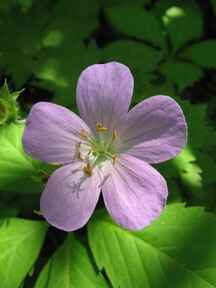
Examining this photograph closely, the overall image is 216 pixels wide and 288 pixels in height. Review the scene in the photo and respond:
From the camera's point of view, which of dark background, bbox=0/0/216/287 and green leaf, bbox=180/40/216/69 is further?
green leaf, bbox=180/40/216/69

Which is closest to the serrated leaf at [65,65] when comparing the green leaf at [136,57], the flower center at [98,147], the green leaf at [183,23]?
the green leaf at [136,57]

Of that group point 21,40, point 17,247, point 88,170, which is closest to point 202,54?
point 21,40

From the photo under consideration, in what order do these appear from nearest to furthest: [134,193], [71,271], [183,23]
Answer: [134,193]
[71,271]
[183,23]

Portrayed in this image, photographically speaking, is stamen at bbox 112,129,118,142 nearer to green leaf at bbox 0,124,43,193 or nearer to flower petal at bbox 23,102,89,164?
flower petal at bbox 23,102,89,164

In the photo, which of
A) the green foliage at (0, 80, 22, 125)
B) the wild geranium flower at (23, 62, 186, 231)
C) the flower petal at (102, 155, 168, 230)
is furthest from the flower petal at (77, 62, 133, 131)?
the green foliage at (0, 80, 22, 125)

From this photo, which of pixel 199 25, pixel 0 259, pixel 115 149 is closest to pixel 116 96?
pixel 115 149

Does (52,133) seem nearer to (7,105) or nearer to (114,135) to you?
(114,135)

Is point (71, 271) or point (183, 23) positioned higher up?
point (183, 23)
